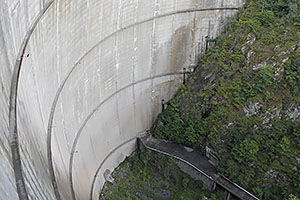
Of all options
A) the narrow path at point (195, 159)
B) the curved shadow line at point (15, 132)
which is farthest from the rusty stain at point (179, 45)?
the curved shadow line at point (15, 132)

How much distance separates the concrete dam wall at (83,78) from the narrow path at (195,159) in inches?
35.7

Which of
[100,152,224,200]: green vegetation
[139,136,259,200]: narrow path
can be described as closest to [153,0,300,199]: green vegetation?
[139,136,259,200]: narrow path

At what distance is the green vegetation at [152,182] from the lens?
13789 mm

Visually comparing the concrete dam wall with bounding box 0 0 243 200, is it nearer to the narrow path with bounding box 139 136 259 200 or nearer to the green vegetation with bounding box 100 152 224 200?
the green vegetation with bounding box 100 152 224 200

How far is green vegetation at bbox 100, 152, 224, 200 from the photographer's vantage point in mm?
13789

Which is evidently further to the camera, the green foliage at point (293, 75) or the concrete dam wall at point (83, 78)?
the green foliage at point (293, 75)

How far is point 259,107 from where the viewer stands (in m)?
13.4

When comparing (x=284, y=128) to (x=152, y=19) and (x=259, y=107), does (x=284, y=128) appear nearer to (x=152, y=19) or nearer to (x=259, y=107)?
(x=259, y=107)

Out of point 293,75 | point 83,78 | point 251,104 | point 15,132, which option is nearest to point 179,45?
point 251,104

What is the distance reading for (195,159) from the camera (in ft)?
47.1

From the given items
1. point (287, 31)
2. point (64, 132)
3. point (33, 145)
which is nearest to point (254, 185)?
point (287, 31)

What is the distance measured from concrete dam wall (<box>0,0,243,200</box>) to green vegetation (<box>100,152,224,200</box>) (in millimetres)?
575

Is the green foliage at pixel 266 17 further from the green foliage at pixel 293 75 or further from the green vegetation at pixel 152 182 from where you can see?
the green vegetation at pixel 152 182

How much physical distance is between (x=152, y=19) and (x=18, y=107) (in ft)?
26.3
